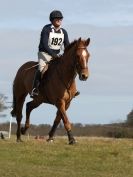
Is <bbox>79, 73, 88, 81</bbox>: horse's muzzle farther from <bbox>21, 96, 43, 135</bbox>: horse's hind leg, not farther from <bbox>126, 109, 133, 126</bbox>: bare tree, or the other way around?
<bbox>126, 109, 133, 126</bbox>: bare tree

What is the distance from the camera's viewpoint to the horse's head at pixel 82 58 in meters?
17.1

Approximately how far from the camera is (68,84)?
18.1 metres

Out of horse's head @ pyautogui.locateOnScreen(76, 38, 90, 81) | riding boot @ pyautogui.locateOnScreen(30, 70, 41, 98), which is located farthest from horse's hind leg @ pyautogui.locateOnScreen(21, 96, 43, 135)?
horse's head @ pyautogui.locateOnScreen(76, 38, 90, 81)

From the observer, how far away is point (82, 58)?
17.3 m

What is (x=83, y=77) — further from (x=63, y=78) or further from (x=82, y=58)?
(x=63, y=78)

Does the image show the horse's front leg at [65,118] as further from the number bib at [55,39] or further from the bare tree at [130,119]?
the bare tree at [130,119]

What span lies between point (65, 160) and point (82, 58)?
127 inches

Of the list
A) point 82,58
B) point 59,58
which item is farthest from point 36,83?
point 82,58

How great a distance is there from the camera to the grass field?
1355cm

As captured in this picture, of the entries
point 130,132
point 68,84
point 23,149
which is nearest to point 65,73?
point 68,84

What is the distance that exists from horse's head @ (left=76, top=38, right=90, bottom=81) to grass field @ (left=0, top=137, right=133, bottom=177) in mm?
1806

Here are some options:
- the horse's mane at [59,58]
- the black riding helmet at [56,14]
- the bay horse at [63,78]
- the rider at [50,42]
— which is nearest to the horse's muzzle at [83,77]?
the bay horse at [63,78]

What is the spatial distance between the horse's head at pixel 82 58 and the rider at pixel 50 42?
134 cm

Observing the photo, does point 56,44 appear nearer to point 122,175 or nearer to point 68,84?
point 68,84
